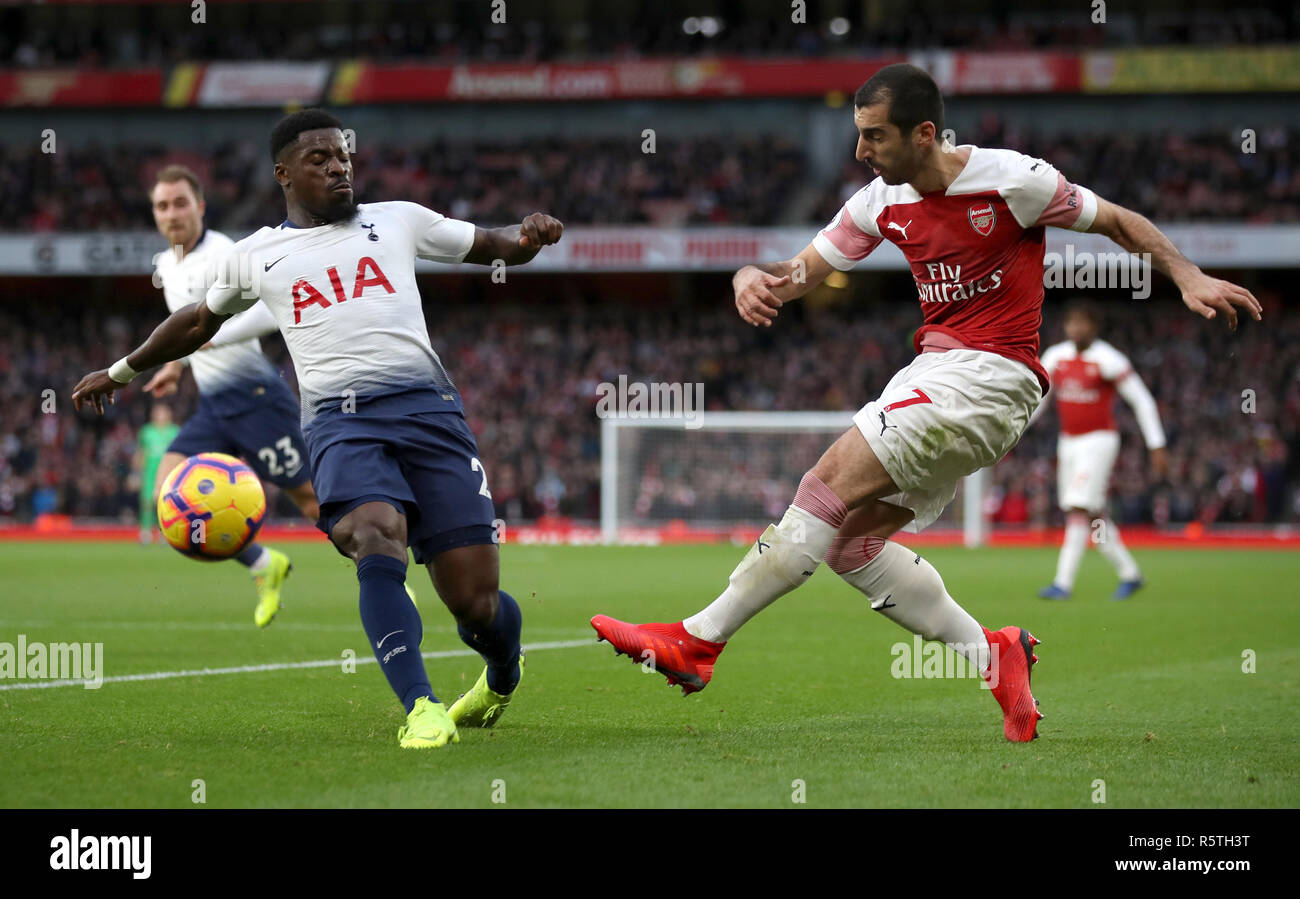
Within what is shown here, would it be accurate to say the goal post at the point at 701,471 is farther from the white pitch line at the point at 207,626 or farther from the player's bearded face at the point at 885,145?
the player's bearded face at the point at 885,145

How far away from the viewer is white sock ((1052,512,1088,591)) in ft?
41.1

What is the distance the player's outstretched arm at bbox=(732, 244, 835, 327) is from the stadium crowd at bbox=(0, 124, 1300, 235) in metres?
29.2

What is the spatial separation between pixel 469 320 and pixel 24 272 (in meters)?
10.1

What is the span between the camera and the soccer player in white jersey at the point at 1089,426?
1285cm

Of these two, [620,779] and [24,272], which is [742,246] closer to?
[24,272]

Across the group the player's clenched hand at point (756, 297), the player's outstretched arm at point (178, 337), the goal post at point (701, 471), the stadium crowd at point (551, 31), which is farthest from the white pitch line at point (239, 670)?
the stadium crowd at point (551, 31)

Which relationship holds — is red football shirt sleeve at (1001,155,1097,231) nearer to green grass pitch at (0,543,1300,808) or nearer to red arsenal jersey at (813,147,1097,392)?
red arsenal jersey at (813,147,1097,392)

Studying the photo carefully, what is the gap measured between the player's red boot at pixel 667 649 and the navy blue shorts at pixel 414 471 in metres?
0.56

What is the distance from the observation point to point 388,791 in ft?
14.0

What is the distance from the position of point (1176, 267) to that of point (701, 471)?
64.9 feet

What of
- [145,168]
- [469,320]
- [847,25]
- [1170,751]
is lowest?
[1170,751]

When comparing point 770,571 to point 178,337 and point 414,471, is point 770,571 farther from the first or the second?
point 178,337

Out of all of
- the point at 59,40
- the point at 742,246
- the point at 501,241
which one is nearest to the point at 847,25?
the point at 742,246

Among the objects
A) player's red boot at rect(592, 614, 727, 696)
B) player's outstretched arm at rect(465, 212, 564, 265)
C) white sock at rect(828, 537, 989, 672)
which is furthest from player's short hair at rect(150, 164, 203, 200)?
white sock at rect(828, 537, 989, 672)
